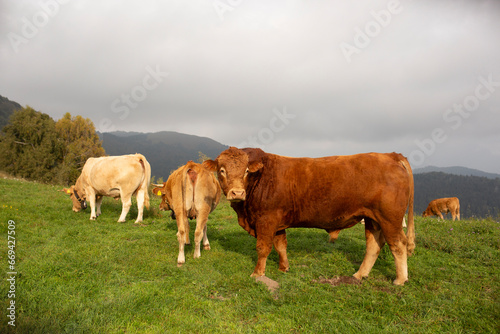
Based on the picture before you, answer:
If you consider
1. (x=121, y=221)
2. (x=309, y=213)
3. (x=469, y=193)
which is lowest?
(x=469, y=193)

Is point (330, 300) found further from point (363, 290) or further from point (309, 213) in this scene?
point (309, 213)

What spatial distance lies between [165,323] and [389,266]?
4.88m

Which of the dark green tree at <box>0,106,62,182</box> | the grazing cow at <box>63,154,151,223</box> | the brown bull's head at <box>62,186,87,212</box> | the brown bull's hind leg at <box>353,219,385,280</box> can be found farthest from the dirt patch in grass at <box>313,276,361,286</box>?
the dark green tree at <box>0,106,62,182</box>

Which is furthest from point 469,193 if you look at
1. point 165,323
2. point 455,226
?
point 165,323

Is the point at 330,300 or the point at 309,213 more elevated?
the point at 309,213

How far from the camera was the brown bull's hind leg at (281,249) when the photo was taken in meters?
5.62

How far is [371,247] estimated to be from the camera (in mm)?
5340

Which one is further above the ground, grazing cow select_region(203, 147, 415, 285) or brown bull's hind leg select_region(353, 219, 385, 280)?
grazing cow select_region(203, 147, 415, 285)

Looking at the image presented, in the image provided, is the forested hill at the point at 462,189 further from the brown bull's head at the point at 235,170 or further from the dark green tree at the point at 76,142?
the brown bull's head at the point at 235,170

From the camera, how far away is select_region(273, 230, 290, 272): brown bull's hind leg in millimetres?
5625

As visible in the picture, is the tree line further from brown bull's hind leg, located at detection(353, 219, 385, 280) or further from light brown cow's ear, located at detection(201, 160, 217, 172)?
brown bull's hind leg, located at detection(353, 219, 385, 280)

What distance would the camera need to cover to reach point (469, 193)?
15300cm

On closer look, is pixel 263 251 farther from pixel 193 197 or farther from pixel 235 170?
pixel 193 197

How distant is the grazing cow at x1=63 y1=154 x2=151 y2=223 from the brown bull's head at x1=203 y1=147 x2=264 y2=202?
20.6 feet
